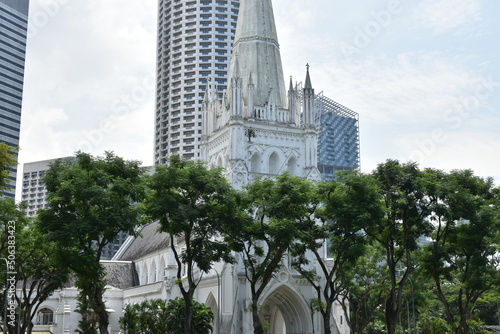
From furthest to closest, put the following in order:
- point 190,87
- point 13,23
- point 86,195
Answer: point 190,87
point 13,23
point 86,195

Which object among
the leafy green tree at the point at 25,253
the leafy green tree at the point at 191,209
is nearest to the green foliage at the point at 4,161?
the leafy green tree at the point at 25,253

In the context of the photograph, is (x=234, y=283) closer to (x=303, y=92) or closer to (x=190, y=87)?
(x=303, y=92)

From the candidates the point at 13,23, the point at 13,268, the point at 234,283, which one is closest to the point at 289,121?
the point at 234,283

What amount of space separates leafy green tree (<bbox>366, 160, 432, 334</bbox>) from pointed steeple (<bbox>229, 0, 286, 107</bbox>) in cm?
2198

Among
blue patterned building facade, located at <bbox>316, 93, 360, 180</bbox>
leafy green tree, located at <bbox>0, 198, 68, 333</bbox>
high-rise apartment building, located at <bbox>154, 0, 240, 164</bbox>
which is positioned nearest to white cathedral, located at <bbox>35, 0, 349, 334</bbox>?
leafy green tree, located at <bbox>0, 198, 68, 333</bbox>

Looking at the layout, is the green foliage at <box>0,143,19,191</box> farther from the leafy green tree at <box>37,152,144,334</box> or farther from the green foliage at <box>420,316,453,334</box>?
the green foliage at <box>420,316,453,334</box>

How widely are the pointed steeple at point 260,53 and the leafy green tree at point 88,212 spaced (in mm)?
26078

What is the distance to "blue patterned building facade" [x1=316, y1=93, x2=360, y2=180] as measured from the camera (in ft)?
613

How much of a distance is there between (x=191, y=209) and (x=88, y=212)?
5.92 m

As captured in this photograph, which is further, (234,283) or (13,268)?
(234,283)

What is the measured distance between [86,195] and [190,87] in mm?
92698

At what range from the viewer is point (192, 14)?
127688mm

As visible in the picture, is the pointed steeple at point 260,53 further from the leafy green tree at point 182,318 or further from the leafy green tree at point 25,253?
the leafy green tree at point 25,253

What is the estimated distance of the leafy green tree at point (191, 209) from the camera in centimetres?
3862
